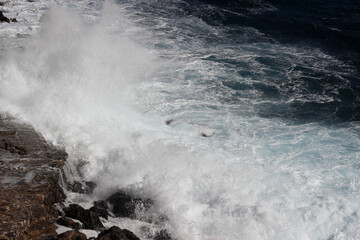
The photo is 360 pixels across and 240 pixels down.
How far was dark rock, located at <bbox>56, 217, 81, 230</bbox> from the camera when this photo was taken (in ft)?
19.1

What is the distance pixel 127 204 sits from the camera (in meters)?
7.00

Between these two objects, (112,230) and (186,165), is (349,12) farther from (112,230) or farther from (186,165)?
(112,230)

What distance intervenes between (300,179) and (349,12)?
18.8 m

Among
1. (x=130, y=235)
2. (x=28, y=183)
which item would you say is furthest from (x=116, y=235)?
(x=28, y=183)

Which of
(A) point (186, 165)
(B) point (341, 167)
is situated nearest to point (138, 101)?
(A) point (186, 165)

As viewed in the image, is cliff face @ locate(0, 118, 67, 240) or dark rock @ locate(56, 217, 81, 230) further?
dark rock @ locate(56, 217, 81, 230)

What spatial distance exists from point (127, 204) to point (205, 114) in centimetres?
469

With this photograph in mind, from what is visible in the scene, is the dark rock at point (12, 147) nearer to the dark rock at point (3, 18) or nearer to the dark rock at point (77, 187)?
the dark rock at point (77, 187)

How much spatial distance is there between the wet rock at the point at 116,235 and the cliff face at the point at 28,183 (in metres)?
0.76

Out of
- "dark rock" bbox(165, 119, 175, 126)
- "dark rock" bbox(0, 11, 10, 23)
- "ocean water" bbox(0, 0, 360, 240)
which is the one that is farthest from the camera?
"dark rock" bbox(0, 11, 10, 23)

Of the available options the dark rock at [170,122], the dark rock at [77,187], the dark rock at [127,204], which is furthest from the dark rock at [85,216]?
the dark rock at [170,122]

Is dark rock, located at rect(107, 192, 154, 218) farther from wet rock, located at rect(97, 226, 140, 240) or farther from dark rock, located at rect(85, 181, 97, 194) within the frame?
wet rock, located at rect(97, 226, 140, 240)

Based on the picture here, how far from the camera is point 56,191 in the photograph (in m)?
6.47

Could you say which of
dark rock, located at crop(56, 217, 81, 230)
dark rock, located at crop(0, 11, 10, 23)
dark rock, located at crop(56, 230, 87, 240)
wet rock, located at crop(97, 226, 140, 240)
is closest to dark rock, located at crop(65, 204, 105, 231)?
dark rock, located at crop(56, 217, 81, 230)
